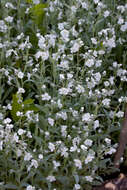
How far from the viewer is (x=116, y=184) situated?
109 inches

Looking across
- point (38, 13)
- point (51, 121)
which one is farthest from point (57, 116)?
point (38, 13)

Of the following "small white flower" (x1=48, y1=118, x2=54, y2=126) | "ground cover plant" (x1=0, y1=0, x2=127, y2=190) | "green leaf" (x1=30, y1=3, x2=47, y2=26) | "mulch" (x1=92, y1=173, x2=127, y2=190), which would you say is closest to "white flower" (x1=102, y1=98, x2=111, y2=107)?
"ground cover plant" (x1=0, y1=0, x2=127, y2=190)

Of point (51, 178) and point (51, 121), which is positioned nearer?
point (51, 178)

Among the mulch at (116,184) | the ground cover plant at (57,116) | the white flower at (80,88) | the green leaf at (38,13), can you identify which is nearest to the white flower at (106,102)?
the ground cover plant at (57,116)

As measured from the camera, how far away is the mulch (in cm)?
274

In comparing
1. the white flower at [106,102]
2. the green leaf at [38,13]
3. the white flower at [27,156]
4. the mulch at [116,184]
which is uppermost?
the green leaf at [38,13]

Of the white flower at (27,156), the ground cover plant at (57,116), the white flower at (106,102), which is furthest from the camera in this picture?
the white flower at (106,102)

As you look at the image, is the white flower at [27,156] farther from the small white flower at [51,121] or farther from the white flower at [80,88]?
the white flower at [80,88]

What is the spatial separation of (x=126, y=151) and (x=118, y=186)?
329 mm

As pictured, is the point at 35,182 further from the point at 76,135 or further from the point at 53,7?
the point at 53,7

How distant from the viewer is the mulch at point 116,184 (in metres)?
2.74

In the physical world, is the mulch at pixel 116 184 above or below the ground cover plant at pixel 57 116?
below

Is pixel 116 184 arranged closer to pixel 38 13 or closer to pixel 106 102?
pixel 106 102

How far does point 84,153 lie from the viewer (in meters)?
2.38
